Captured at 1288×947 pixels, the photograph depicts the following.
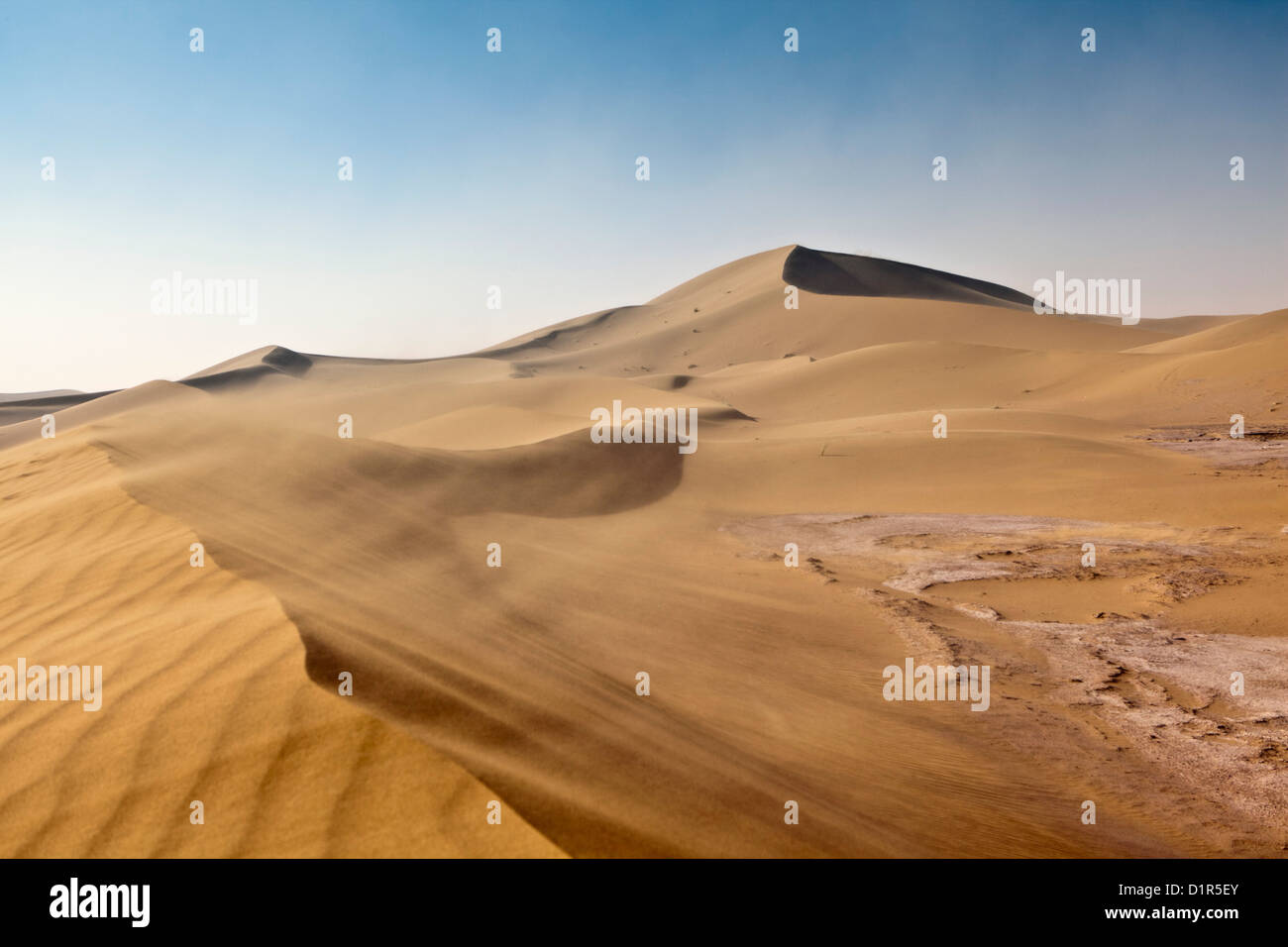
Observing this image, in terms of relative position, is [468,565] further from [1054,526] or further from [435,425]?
[435,425]

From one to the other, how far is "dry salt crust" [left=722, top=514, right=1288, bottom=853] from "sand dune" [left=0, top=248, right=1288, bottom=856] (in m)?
0.03

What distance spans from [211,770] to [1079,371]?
28.6 m

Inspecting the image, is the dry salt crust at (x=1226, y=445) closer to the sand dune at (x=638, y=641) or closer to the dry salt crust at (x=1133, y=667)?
the sand dune at (x=638, y=641)

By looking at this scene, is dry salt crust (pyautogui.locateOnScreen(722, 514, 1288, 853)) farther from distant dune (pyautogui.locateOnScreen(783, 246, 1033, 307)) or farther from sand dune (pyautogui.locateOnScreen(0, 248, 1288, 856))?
distant dune (pyautogui.locateOnScreen(783, 246, 1033, 307))

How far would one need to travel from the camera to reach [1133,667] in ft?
18.0

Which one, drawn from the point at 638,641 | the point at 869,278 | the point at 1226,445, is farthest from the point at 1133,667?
the point at 869,278

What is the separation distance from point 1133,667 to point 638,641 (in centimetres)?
350

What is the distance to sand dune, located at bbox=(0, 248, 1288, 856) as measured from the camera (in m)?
3.05

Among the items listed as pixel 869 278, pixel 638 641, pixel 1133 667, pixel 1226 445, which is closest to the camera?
pixel 1133 667

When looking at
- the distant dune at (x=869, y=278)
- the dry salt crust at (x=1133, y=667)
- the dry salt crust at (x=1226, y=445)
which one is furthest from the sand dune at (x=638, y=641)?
the distant dune at (x=869, y=278)

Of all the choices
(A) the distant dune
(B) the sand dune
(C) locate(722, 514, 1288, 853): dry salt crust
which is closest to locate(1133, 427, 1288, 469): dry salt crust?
(B) the sand dune

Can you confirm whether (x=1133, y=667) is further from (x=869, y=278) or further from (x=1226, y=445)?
(x=869, y=278)

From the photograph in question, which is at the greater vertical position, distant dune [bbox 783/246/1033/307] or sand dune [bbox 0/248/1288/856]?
distant dune [bbox 783/246/1033/307]

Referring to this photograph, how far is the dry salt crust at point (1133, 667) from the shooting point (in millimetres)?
4035
